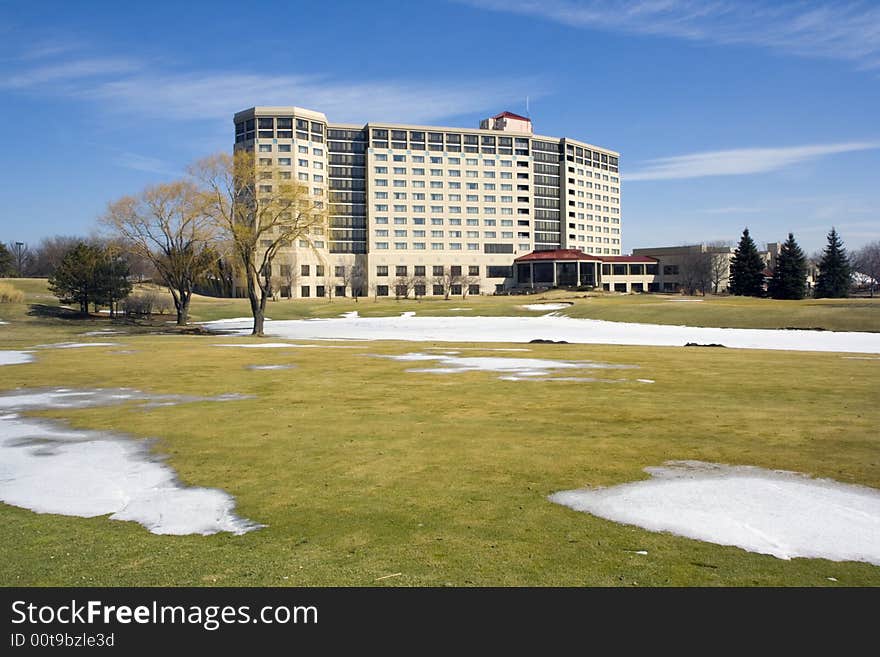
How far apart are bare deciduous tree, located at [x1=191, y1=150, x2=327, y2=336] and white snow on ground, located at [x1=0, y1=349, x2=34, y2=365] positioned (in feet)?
66.0

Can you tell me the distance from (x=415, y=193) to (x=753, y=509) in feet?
573

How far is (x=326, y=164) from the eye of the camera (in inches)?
6742

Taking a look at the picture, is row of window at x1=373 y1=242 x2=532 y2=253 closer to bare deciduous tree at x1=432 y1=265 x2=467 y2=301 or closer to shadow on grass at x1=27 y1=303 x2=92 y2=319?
bare deciduous tree at x1=432 y1=265 x2=467 y2=301

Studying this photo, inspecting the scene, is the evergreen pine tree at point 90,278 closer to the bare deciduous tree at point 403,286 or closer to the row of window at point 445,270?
the bare deciduous tree at point 403,286

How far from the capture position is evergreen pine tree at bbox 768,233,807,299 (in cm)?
11250

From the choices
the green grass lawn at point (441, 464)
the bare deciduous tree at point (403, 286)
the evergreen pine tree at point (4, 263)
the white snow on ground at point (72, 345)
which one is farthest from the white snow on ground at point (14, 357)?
the bare deciduous tree at point (403, 286)

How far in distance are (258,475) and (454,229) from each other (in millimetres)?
174212

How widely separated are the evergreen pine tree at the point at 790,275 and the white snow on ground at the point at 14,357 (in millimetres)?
110649

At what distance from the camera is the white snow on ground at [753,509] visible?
26.5ft

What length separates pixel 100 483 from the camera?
11016 mm

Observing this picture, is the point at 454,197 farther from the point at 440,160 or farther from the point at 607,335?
the point at 607,335

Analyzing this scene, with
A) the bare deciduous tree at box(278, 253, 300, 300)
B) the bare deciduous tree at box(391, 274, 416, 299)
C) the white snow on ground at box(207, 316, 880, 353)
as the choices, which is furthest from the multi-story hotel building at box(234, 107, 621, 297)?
the white snow on ground at box(207, 316, 880, 353)

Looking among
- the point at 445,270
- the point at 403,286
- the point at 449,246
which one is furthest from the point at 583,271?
the point at 403,286
